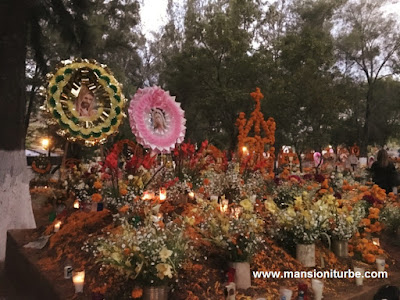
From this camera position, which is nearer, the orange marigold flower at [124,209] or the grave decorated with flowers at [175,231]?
the grave decorated with flowers at [175,231]

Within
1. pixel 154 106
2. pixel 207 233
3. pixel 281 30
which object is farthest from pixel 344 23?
pixel 207 233

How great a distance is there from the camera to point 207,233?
545 cm

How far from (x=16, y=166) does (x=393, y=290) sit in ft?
23.5

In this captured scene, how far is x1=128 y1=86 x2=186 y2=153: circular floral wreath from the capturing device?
746 centimetres

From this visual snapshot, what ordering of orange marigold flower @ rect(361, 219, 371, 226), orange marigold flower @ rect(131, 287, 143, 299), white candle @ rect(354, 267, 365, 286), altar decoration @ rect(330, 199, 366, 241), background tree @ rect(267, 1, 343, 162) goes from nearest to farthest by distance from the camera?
orange marigold flower @ rect(131, 287, 143, 299)
white candle @ rect(354, 267, 365, 286)
altar decoration @ rect(330, 199, 366, 241)
orange marigold flower @ rect(361, 219, 371, 226)
background tree @ rect(267, 1, 343, 162)

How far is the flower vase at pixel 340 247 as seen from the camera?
6320mm

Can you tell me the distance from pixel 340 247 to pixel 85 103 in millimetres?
5234

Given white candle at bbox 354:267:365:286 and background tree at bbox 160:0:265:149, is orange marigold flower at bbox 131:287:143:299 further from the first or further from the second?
background tree at bbox 160:0:265:149

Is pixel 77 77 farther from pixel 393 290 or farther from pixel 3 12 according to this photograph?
pixel 393 290

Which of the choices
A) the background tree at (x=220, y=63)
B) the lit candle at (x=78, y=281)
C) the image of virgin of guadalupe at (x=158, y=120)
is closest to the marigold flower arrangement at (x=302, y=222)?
the image of virgin of guadalupe at (x=158, y=120)

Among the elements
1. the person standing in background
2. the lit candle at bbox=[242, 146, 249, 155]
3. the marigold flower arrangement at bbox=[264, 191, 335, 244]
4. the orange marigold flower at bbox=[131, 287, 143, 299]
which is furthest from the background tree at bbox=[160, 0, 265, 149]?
the orange marigold flower at bbox=[131, 287, 143, 299]

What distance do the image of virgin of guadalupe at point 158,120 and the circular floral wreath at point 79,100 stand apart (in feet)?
3.15

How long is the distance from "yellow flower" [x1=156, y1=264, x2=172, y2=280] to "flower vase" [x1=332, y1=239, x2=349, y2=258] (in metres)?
3.29

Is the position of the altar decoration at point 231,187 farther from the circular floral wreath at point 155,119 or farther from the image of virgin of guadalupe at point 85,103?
the image of virgin of guadalupe at point 85,103
